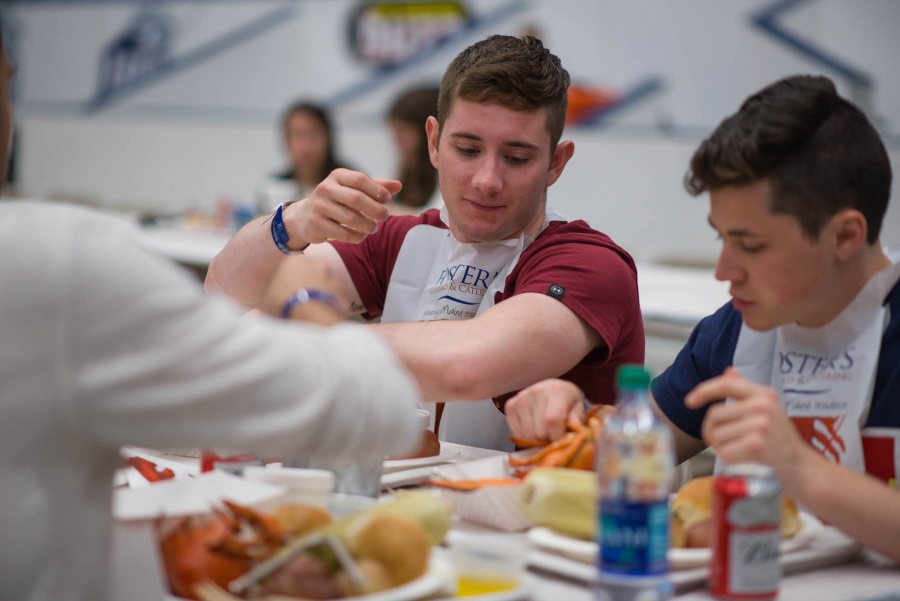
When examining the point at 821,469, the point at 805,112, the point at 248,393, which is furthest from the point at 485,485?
the point at 805,112

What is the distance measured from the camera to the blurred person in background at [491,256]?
6.12 feet

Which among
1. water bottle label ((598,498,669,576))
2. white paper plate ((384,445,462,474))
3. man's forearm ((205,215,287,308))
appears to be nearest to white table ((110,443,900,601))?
water bottle label ((598,498,669,576))

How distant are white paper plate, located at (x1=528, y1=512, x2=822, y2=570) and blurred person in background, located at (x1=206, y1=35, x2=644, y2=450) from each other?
48 centimetres

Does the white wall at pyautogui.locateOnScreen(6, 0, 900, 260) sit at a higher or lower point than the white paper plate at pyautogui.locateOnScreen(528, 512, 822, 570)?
higher

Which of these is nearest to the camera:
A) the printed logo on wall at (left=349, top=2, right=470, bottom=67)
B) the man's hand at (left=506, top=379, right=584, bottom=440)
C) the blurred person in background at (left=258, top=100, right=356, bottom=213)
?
the man's hand at (left=506, top=379, right=584, bottom=440)

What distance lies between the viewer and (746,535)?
118cm

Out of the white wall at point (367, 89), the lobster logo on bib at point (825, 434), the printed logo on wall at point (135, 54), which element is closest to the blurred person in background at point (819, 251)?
the lobster logo on bib at point (825, 434)

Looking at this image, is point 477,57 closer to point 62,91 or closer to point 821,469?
point 821,469

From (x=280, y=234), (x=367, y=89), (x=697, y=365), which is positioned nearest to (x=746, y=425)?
(x=697, y=365)

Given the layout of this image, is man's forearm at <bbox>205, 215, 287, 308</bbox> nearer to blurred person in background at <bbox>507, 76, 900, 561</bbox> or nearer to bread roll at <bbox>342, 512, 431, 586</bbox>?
blurred person in background at <bbox>507, 76, 900, 561</bbox>

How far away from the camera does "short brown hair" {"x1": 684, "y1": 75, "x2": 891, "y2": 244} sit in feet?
5.00

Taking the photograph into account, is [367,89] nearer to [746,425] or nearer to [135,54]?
[135,54]

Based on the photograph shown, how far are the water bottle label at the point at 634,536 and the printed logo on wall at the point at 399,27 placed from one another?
630cm

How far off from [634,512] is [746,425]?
0.21 m
